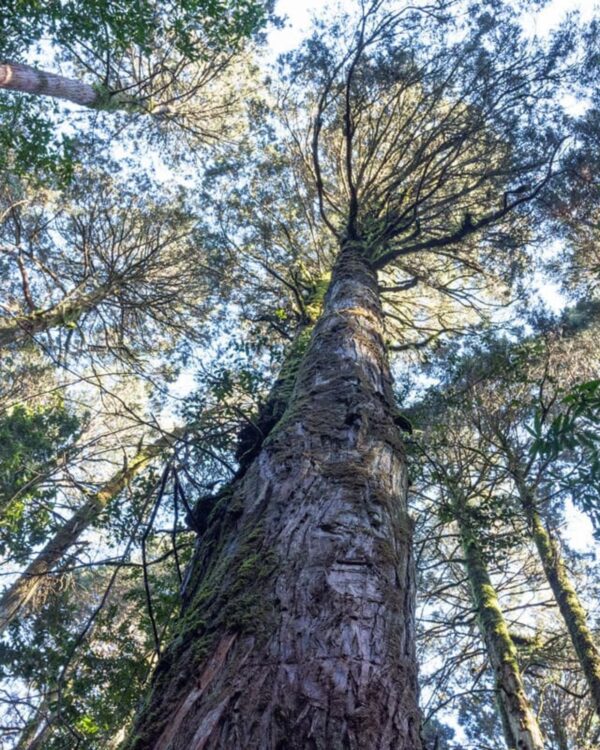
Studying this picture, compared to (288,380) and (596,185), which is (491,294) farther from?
(288,380)

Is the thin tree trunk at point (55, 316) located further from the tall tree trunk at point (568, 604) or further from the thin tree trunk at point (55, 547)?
the tall tree trunk at point (568, 604)

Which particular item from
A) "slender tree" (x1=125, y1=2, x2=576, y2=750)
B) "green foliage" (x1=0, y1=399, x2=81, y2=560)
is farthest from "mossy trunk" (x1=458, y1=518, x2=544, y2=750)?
"green foliage" (x1=0, y1=399, x2=81, y2=560)

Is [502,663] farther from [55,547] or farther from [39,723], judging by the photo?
[55,547]

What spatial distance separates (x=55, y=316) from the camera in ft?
28.1

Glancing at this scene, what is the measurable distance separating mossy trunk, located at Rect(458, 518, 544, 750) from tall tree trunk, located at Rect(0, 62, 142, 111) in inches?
317

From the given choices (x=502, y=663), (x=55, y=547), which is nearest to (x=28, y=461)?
(x=55, y=547)

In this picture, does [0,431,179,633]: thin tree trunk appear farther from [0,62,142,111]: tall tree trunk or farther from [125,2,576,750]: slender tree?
[0,62,142,111]: tall tree trunk

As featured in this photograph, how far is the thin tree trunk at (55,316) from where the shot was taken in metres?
8.33

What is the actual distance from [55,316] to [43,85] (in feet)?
11.1

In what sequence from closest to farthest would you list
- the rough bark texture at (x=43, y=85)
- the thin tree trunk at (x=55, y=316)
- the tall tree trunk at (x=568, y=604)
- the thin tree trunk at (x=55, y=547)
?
the tall tree trunk at (x=568, y=604) → the thin tree trunk at (x=55, y=547) → the rough bark texture at (x=43, y=85) → the thin tree trunk at (x=55, y=316)

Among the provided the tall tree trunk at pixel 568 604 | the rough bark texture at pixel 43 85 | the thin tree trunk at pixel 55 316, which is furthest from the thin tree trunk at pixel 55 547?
the rough bark texture at pixel 43 85

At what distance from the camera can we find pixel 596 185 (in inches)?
353

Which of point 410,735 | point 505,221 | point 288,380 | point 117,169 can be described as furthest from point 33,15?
point 410,735

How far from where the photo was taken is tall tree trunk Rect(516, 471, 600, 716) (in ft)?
21.1
